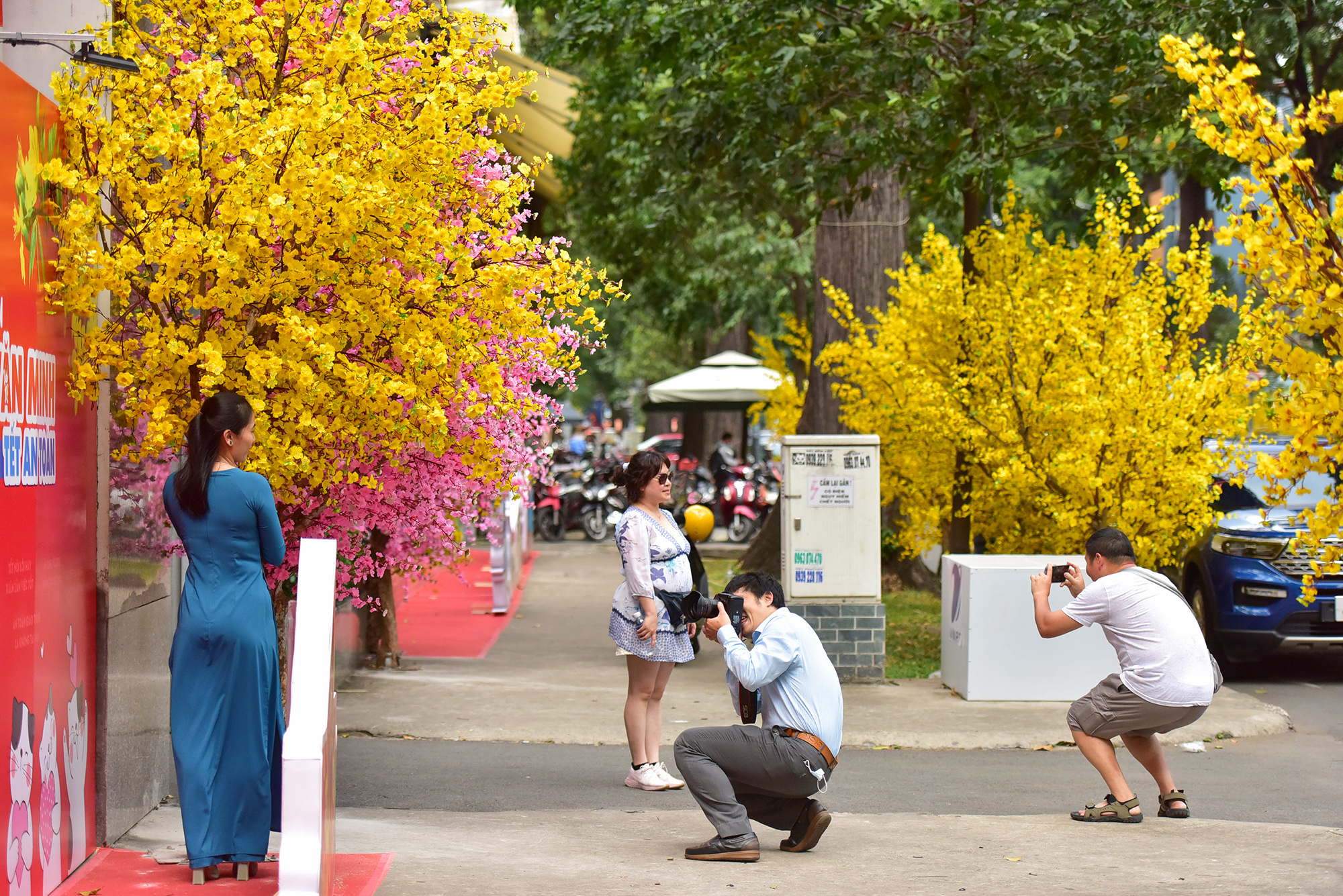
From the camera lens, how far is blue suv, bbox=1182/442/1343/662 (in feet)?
35.9

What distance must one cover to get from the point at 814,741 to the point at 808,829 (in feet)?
1.35

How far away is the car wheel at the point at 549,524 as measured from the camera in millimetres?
24188

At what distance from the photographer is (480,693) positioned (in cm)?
1002

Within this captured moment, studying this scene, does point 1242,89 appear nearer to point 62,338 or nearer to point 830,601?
point 62,338

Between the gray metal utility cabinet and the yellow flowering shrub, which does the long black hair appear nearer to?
the yellow flowering shrub

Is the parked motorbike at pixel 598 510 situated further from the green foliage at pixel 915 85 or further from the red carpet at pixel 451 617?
the green foliage at pixel 915 85

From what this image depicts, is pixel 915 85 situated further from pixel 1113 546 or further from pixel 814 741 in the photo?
pixel 814 741

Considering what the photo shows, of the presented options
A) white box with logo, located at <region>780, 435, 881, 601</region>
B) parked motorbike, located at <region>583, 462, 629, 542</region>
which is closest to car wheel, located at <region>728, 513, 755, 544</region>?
parked motorbike, located at <region>583, 462, 629, 542</region>

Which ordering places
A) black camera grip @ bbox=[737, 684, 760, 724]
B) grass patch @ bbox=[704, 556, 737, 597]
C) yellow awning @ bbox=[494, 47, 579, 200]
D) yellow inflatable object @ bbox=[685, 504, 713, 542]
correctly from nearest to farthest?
black camera grip @ bbox=[737, 684, 760, 724], yellow inflatable object @ bbox=[685, 504, 713, 542], yellow awning @ bbox=[494, 47, 579, 200], grass patch @ bbox=[704, 556, 737, 597]

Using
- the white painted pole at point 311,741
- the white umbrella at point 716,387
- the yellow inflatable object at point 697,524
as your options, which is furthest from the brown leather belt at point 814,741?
the white umbrella at point 716,387

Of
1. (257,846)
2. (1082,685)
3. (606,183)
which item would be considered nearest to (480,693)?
(1082,685)

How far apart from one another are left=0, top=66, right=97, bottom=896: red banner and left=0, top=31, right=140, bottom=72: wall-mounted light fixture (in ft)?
0.78

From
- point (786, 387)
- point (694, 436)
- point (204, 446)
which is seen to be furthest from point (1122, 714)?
point (694, 436)

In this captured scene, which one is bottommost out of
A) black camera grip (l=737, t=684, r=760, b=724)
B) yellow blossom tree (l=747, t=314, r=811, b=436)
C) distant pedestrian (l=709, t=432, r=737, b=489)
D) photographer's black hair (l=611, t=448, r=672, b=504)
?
black camera grip (l=737, t=684, r=760, b=724)
